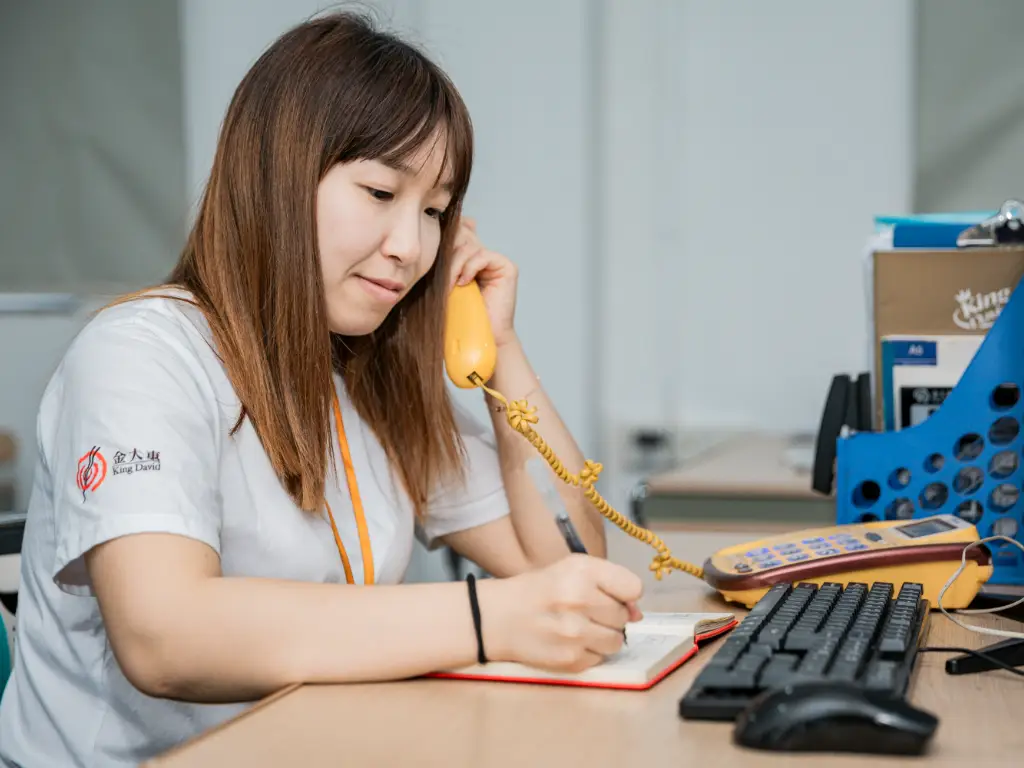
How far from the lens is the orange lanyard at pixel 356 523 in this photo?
1.20 metres

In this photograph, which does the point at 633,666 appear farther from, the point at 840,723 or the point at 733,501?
the point at 733,501

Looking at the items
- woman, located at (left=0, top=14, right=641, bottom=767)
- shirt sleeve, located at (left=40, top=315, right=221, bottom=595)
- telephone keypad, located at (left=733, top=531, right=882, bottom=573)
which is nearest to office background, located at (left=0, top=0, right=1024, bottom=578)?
woman, located at (left=0, top=14, right=641, bottom=767)

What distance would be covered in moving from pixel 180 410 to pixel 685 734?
0.54m

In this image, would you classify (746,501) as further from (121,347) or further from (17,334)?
(17,334)

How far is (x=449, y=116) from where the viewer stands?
1238mm

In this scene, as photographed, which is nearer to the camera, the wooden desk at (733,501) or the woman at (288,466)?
the woman at (288,466)

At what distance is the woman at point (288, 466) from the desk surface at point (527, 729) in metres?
0.04

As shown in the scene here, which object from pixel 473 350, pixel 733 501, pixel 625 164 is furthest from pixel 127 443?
pixel 625 164

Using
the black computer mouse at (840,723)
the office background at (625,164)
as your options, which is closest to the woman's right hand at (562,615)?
the black computer mouse at (840,723)

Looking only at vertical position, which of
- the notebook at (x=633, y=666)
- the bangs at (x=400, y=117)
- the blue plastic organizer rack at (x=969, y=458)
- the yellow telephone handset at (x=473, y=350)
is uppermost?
the bangs at (x=400, y=117)

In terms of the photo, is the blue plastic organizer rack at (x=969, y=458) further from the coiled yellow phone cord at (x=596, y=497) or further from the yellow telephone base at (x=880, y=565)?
the coiled yellow phone cord at (x=596, y=497)

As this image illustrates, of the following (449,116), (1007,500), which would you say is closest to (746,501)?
(1007,500)

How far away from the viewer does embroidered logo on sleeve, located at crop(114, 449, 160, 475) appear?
938 millimetres

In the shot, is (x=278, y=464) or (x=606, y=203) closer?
(x=278, y=464)
